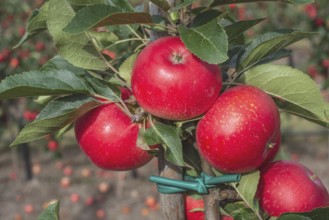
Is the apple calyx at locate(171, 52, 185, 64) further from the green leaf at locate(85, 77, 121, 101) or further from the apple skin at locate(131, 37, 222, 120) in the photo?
the green leaf at locate(85, 77, 121, 101)

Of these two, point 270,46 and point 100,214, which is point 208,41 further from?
point 100,214

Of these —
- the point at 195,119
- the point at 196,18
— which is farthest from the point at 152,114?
the point at 196,18

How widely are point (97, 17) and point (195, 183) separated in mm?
320

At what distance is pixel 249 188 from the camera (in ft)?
2.73

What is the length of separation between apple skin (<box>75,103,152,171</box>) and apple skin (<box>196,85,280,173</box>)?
13 centimetres

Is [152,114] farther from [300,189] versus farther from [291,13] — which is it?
[291,13]

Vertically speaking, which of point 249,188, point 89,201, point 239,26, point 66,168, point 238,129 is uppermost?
point 239,26

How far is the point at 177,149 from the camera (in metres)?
0.79

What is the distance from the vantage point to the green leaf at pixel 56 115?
83cm

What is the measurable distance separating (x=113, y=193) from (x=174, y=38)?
149 inches

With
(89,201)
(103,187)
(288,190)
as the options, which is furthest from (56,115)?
(103,187)

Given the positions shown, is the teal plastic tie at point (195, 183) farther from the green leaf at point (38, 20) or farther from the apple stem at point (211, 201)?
the green leaf at point (38, 20)

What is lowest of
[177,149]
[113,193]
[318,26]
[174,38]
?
[113,193]

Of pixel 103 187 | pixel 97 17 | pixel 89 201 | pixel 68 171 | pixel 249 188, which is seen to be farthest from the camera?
pixel 68 171
